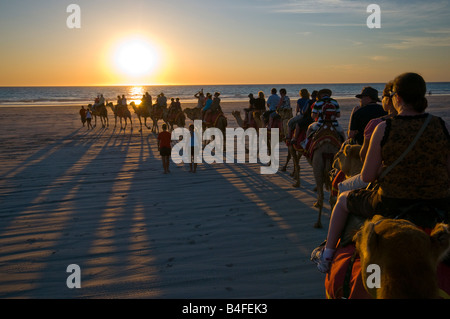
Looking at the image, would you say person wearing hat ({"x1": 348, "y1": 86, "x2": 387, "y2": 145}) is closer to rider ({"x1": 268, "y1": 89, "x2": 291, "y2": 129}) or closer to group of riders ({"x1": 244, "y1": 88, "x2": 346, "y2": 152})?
group of riders ({"x1": 244, "y1": 88, "x2": 346, "y2": 152})

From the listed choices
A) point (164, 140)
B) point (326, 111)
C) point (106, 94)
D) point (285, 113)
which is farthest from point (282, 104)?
point (106, 94)

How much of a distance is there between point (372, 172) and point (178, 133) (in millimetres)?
19355

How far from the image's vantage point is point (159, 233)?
6531 millimetres

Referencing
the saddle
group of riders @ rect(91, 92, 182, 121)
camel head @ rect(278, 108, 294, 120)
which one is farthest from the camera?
group of riders @ rect(91, 92, 182, 121)

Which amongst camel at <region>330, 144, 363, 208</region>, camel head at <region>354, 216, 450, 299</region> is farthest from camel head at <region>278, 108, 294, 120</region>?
camel head at <region>354, 216, 450, 299</region>

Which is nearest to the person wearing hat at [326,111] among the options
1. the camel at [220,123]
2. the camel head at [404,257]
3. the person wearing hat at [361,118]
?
the person wearing hat at [361,118]

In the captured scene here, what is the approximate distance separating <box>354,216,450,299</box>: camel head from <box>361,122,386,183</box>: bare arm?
0.71 meters

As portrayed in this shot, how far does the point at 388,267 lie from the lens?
1985 mm

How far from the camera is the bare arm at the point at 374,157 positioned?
2.70m

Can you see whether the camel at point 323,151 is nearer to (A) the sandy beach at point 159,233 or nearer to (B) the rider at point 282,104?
(A) the sandy beach at point 159,233

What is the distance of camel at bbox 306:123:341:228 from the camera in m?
6.88

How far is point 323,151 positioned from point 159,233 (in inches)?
131
